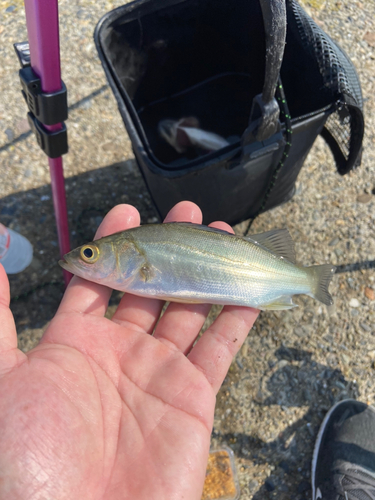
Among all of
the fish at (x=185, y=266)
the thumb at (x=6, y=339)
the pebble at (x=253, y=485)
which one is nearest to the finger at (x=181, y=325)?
the fish at (x=185, y=266)

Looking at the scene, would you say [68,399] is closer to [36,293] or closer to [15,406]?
[15,406]

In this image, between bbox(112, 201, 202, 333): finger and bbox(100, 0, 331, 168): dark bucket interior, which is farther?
bbox(100, 0, 331, 168): dark bucket interior

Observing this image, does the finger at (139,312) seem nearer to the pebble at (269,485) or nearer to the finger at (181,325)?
the finger at (181,325)

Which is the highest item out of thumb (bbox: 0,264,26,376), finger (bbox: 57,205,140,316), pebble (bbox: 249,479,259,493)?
thumb (bbox: 0,264,26,376)

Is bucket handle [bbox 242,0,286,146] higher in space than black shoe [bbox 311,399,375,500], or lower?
higher

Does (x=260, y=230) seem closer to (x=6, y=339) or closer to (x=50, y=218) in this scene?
(x=50, y=218)

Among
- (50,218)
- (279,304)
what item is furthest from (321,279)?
(50,218)

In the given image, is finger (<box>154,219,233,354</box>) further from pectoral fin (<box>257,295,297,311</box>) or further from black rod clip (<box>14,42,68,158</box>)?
black rod clip (<box>14,42,68,158</box>)

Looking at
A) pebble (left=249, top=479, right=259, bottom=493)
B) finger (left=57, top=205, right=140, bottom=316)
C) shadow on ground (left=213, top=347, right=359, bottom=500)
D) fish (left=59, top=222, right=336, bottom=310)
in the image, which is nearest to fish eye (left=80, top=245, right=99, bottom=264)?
fish (left=59, top=222, right=336, bottom=310)
